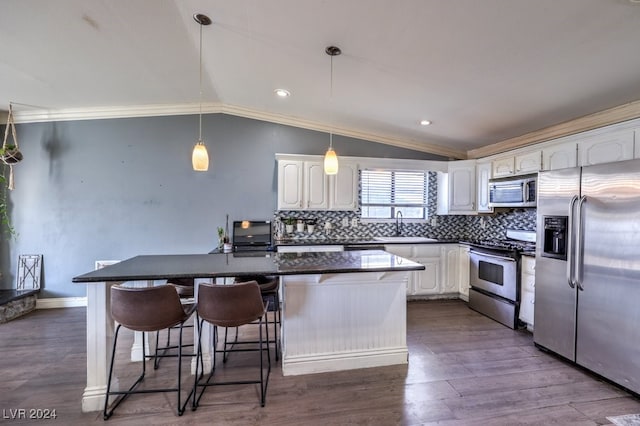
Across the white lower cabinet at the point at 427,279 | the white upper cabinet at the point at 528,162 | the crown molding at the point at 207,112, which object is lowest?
the white lower cabinet at the point at 427,279

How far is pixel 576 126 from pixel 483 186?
4.13 feet

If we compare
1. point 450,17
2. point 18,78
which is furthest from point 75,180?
point 450,17

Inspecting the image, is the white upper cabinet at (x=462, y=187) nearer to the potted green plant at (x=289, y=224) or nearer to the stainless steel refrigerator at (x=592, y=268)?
the stainless steel refrigerator at (x=592, y=268)

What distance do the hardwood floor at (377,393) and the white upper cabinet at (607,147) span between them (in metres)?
1.94

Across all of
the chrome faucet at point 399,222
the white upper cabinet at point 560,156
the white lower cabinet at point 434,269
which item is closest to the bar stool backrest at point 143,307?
the white lower cabinet at point 434,269

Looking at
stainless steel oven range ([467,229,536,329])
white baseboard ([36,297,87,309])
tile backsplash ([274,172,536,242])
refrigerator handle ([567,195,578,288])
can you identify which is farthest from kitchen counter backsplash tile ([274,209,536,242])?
white baseboard ([36,297,87,309])

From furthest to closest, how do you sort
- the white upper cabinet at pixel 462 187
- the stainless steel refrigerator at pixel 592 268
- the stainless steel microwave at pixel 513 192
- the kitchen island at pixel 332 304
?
the white upper cabinet at pixel 462 187
the stainless steel microwave at pixel 513 192
the kitchen island at pixel 332 304
the stainless steel refrigerator at pixel 592 268

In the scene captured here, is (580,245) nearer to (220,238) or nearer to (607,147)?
(607,147)

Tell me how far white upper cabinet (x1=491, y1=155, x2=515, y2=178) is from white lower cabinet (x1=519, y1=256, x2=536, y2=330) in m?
1.19

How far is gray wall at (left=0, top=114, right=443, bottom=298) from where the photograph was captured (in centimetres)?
399

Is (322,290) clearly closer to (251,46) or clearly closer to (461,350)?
(461,350)

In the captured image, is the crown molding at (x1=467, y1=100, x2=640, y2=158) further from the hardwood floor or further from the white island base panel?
the white island base panel

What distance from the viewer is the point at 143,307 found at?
187cm

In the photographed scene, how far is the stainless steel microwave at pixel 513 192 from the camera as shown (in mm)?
3472
